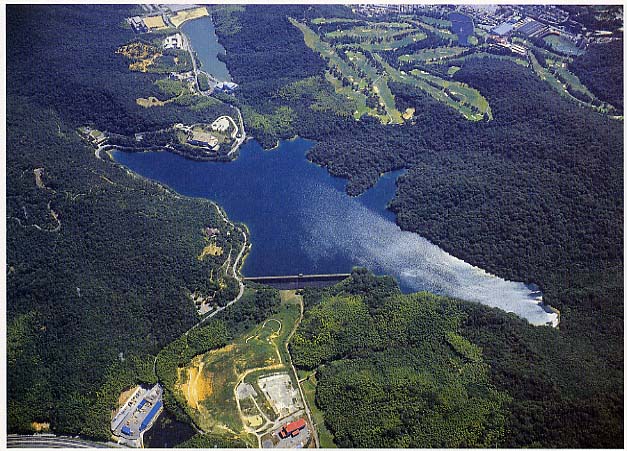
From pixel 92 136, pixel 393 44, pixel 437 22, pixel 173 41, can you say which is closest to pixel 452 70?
pixel 393 44

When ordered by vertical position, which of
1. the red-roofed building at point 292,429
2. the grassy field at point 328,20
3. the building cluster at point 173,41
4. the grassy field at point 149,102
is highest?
the grassy field at point 328,20

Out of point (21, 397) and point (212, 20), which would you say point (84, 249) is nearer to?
point (21, 397)

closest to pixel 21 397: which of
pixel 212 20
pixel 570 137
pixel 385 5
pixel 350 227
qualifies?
pixel 350 227

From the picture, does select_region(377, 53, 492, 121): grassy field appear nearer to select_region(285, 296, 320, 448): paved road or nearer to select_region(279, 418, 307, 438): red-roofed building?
select_region(285, 296, 320, 448): paved road

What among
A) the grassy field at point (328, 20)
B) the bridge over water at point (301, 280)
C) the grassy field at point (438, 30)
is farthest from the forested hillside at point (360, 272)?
the grassy field at point (328, 20)

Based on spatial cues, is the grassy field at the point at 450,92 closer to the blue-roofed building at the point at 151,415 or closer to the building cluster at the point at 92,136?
the building cluster at the point at 92,136

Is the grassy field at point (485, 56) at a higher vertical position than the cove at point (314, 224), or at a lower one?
higher
